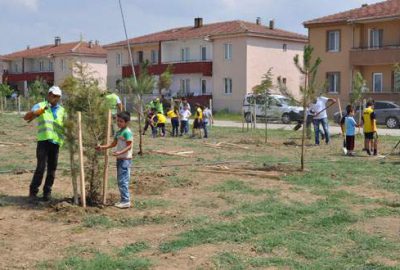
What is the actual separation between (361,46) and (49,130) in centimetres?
3628

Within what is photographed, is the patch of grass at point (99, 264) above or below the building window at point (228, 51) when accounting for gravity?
below

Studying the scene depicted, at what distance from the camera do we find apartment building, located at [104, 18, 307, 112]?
49.3m

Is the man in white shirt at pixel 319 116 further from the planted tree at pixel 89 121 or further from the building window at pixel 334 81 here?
the building window at pixel 334 81

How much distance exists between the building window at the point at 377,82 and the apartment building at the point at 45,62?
36.4m

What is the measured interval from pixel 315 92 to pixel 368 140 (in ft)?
15.2

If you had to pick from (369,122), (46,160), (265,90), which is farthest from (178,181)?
(265,90)

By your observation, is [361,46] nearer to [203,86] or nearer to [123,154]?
[203,86]

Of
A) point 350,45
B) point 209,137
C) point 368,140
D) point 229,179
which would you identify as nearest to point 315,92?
point 229,179

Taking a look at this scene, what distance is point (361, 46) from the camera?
4250 cm

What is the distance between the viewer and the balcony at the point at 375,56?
39938 millimetres

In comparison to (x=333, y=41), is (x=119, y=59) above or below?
above

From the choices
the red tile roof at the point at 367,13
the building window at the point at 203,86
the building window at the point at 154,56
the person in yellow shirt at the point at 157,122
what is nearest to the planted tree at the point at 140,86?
the person in yellow shirt at the point at 157,122

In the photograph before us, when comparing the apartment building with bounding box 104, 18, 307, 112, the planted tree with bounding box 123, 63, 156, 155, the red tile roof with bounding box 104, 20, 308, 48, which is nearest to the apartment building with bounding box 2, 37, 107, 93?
the red tile roof with bounding box 104, 20, 308, 48

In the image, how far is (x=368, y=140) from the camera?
1758cm
